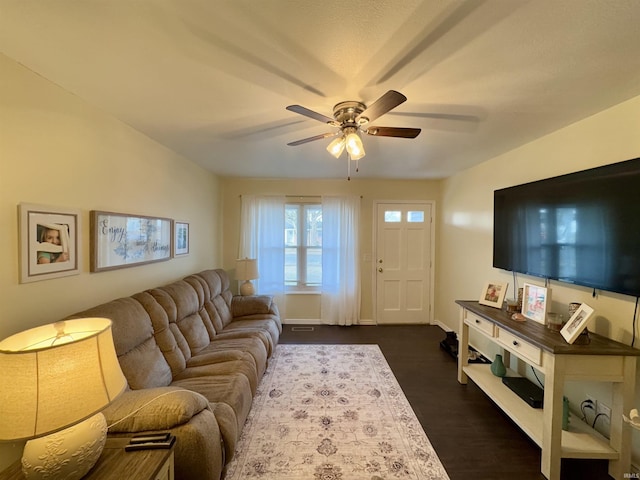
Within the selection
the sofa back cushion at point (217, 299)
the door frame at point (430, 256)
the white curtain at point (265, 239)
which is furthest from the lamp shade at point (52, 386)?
the door frame at point (430, 256)

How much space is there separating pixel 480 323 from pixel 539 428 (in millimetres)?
839

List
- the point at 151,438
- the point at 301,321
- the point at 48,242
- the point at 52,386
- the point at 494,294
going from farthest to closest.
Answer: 1. the point at 301,321
2. the point at 494,294
3. the point at 48,242
4. the point at 151,438
5. the point at 52,386

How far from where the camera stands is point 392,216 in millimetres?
4648

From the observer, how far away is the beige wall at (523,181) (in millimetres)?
1810

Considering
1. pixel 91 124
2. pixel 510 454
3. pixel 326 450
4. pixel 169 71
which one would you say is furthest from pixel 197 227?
pixel 510 454

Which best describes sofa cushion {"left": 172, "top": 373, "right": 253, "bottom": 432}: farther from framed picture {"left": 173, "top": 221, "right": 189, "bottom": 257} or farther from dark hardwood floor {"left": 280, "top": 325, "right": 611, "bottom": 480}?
framed picture {"left": 173, "top": 221, "right": 189, "bottom": 257}

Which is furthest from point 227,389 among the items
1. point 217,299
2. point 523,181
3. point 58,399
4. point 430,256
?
point 430,256

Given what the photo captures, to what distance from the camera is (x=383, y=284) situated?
4.66 m

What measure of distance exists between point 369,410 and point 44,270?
254 centimetres

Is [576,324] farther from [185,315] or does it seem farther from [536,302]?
[185,315]

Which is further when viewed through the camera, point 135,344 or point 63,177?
point 135,344

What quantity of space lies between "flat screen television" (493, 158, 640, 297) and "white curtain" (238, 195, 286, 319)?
10.2ft

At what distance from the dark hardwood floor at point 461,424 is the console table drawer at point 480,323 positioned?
68 cm

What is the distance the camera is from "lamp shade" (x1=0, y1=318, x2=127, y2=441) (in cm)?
90
